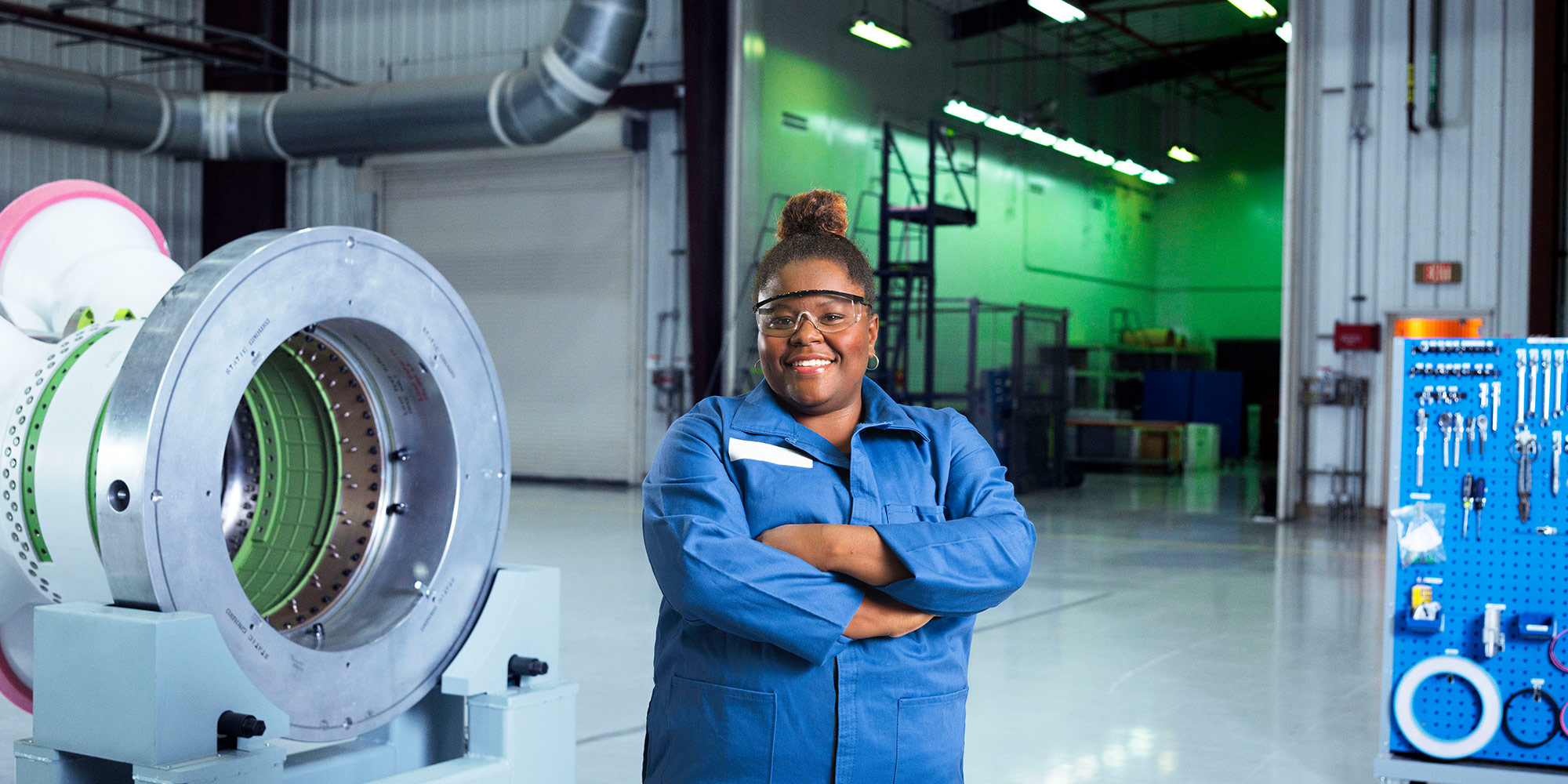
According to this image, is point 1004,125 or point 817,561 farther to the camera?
point 1004,125

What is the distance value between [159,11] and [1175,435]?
1514 centimetres

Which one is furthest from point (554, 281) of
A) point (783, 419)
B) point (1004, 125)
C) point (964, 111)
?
point (783, 419)

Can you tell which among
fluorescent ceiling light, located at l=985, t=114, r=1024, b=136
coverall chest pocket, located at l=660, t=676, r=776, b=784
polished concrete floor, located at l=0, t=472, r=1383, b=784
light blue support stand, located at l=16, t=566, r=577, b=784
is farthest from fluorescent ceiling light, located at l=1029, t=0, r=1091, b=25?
coverall chest pocket, located at l=660, t=676, r=776, b=784

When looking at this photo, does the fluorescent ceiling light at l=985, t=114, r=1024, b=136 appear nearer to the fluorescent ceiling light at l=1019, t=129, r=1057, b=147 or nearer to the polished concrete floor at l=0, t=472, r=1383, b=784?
the fluorescent ceiling light at l=1019, t=129, r=1057, b=147

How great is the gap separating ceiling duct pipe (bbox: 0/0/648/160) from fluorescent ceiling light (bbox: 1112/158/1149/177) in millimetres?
12457

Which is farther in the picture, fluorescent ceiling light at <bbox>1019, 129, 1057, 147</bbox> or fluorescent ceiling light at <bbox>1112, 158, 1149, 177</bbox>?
fluorescent ceiling light at <bbox>1112, 158, 1149, 177</bbox>

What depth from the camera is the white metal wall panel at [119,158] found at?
15.0 m

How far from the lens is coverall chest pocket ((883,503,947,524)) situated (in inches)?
77.8

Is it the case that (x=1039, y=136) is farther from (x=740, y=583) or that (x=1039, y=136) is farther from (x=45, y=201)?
(x=740, y=583)

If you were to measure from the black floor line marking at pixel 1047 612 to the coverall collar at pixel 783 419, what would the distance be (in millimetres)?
4992

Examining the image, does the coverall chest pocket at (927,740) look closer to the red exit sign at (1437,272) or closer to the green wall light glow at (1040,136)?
the red exit sign at (1437,272)

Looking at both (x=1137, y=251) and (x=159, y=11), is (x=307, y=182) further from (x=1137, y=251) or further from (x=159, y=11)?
(x=1137, y=251)

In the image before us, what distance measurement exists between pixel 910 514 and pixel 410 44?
53.4ft

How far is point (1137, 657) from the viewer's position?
629cm
